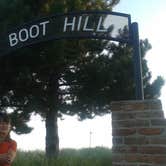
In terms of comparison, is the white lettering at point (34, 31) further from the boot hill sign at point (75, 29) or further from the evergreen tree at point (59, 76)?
the evergreen tree at point (59, 76)

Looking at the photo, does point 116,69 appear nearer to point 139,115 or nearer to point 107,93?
point 107,93

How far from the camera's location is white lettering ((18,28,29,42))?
698cm

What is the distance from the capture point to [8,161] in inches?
182

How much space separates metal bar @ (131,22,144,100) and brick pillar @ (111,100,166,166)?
0.46 meters

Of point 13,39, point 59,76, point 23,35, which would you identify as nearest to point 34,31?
point 23,35

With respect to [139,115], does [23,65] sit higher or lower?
higher

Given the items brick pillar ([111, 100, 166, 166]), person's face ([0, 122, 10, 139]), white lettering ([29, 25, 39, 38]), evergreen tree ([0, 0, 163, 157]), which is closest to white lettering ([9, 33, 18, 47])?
white lettering ([29, 25, 39, 38])

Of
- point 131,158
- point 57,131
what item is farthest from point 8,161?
point 57,131

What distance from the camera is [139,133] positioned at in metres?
5.45

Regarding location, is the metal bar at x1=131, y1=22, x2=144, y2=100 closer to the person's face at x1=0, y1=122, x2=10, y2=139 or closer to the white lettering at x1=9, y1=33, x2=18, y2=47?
the white lettering at x1=9, y1=33, x2=18, y2=47

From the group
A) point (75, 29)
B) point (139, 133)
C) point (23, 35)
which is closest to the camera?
point (139, 133)

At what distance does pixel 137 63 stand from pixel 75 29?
1.15 meters

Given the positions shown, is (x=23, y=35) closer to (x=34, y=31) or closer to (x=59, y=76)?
(x=34, y=31)

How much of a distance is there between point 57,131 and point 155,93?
3851mm
